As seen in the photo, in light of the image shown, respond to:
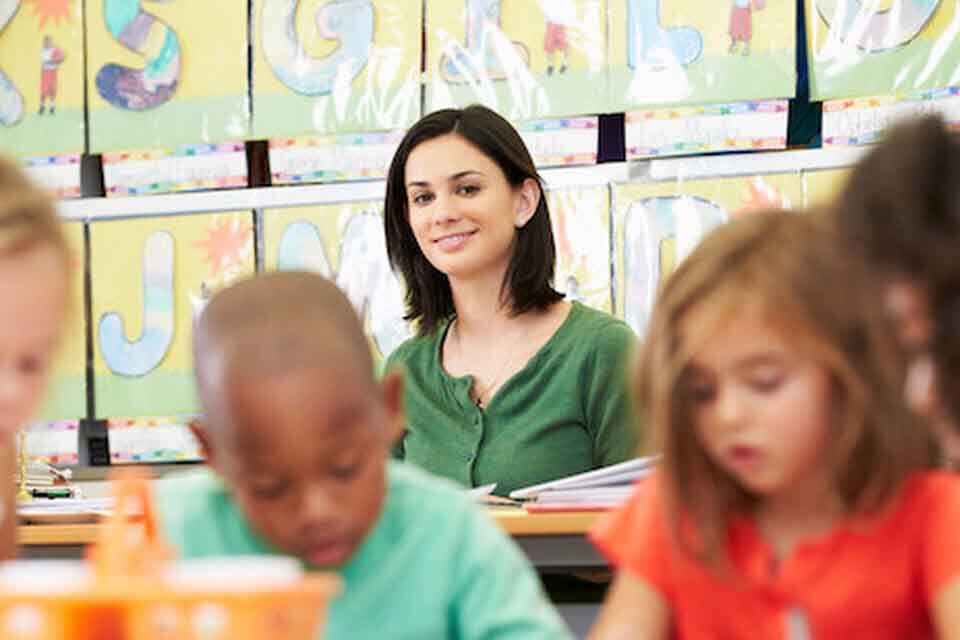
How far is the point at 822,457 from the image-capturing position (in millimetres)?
1047

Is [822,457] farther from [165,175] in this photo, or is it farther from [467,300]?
[165,175]

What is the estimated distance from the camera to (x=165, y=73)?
3.25 metres

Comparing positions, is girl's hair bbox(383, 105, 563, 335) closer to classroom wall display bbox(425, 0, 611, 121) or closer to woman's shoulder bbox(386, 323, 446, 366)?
woman's shoulder bbox(386, 323, 446, 366)

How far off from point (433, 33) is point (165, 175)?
0.70m

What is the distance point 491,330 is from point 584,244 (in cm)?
43

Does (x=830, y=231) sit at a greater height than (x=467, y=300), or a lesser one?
greater

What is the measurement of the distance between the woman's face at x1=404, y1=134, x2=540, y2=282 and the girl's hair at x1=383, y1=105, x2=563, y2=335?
0.07 ft

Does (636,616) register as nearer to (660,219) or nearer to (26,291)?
(26,291)

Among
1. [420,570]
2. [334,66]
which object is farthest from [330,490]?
[334,66]

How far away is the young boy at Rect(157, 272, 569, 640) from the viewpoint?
0.96m

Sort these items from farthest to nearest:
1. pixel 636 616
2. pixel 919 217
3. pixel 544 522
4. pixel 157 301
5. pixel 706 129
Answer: pixel 157 301 < pixel 706 129 < pixel 544 522 < pixel 636 616 < pixel 919 217

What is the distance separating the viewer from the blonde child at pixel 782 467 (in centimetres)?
101

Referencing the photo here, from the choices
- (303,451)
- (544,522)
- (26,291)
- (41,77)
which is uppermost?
(41,77)

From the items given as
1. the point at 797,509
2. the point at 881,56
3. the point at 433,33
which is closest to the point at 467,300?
the point at 433,33
